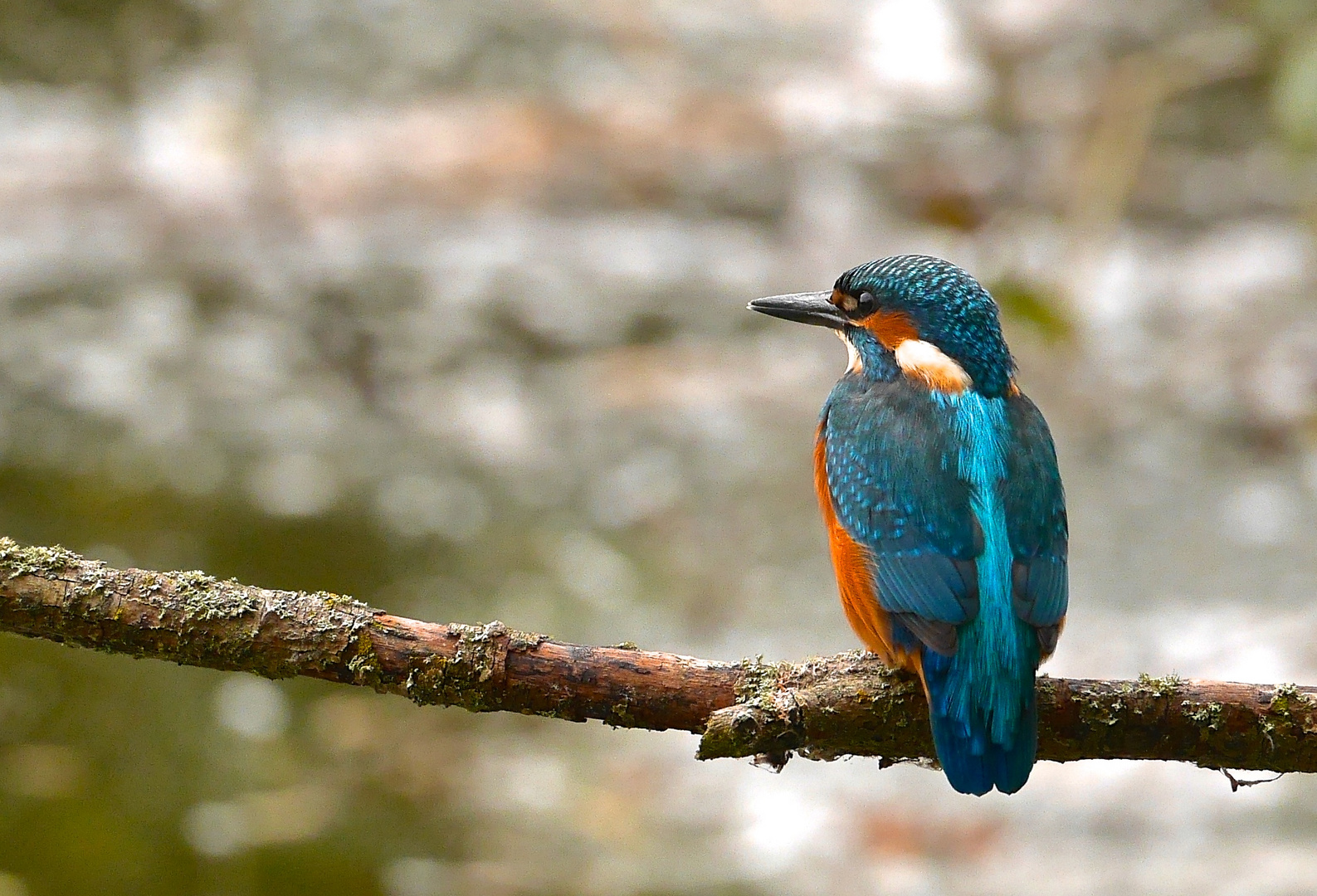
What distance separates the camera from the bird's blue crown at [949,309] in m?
2.91

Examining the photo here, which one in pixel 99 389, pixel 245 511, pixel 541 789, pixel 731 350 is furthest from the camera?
pixel 731 350

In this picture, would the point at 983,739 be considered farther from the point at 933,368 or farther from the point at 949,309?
the point at 949,309

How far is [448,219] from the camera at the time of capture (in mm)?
8117

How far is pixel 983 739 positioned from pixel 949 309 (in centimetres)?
97

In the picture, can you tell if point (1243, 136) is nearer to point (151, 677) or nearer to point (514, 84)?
point (514, 84)

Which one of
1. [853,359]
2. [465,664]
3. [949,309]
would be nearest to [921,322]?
[949,309]

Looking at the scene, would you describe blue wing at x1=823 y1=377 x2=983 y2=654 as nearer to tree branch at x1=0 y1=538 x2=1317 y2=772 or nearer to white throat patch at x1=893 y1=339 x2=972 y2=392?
white throat patch at x1=893 y1=339 x2=972 y2=392

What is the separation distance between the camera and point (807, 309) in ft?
10.4

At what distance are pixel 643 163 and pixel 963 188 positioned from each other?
1.83 meters

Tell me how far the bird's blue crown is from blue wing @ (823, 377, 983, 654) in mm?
125

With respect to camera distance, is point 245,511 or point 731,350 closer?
point 245,511

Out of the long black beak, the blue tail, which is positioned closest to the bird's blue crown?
the long black beak

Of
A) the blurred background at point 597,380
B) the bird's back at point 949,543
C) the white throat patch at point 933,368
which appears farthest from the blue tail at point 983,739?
the blurred background at point 597,380

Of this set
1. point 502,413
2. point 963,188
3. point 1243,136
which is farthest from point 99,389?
point 1243,136
